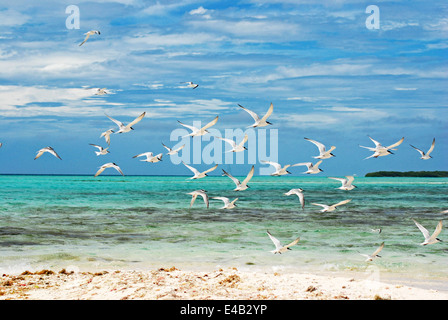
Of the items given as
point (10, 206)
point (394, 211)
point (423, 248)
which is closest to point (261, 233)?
point (423, 248)

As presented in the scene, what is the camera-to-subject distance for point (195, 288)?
30.0 ft

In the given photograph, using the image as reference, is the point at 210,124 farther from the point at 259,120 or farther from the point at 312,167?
the point at 312,167

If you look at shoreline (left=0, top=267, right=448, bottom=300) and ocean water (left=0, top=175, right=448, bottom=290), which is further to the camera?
ocean water (left=0, top=175, right=448, bottom=290)

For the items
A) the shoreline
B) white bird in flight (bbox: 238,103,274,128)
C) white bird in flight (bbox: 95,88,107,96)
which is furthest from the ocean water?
white bird in flight (bbox: 95,88,107,96)

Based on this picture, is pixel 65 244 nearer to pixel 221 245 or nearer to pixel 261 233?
pixel 221 245

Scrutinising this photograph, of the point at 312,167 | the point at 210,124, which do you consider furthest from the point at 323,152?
the point at 210,124

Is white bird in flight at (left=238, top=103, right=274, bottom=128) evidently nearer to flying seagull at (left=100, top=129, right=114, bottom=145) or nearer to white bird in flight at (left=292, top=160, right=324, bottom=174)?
white bird in flight at (left=292, top=160, right=324, bottom=174)

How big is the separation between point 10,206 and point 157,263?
2075 cm

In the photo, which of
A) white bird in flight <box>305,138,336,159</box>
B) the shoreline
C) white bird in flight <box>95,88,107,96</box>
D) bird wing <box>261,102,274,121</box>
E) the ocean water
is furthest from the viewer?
white bird in flight <box>95,88,107,96</box>

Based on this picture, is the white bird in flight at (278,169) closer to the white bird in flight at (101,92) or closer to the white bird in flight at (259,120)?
the white bird in flight at (259,120)

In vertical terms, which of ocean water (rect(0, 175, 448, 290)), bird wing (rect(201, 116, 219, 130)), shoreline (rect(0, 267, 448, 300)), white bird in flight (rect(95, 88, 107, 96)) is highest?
white bird in flight (rect(95, 88, 107, 96))

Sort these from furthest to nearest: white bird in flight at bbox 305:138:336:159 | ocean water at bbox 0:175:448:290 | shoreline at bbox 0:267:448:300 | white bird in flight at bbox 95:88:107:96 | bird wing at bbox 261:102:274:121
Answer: white bird in flight at bbox 95:88:107:96, white bird in flight at bbox 305:138:336:159, bird wing at bbox 261:102:274:121, ocean water at bbox 0:175:448:290, shoreline at bbox 0:267:448:300

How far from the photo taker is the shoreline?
8750mm
